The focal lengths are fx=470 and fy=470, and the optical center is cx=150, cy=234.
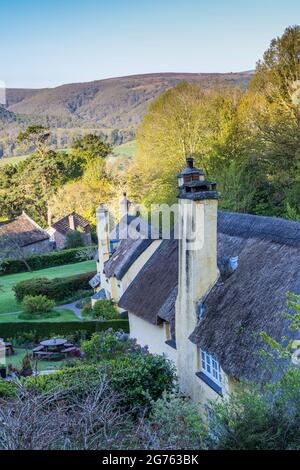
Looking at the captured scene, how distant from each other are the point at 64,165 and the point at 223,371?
183 feet

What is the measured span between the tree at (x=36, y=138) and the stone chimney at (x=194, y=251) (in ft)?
160

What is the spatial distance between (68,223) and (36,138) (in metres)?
15.0

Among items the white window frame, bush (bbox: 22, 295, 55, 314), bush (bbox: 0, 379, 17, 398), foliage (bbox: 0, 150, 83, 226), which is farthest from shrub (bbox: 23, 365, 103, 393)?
foliage (bbox: 0, 150, 83, 226)

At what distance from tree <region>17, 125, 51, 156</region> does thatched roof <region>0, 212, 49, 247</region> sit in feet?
39.6

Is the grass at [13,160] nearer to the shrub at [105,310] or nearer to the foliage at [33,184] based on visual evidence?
the foliage at [33,184]

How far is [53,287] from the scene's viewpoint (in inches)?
1319

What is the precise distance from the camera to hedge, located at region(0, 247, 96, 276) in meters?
43.3

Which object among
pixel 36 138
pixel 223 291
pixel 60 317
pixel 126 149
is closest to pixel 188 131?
pixel 60 317

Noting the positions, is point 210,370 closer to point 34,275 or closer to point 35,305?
point 35,305

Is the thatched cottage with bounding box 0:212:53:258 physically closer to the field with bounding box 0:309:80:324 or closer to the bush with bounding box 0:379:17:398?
the field with bounding box 0:309:80:324

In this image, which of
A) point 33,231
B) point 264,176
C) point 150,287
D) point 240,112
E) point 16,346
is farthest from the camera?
point 33,231
